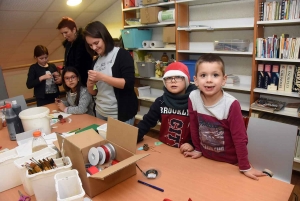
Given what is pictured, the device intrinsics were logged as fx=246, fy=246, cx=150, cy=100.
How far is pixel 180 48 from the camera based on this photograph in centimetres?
320

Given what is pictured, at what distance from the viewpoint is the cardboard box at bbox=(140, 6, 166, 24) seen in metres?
3.20

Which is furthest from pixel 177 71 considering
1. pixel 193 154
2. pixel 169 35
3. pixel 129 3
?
pixel 129 3

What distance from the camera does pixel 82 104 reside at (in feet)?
7.23

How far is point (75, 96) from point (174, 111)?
3.76 feet

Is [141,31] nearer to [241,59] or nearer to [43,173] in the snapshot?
[241,59]

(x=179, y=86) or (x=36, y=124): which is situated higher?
(x=179, y=86)

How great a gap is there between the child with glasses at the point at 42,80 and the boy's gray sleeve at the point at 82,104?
0.80 m

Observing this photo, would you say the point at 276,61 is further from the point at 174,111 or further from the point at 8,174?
the point at 8,174

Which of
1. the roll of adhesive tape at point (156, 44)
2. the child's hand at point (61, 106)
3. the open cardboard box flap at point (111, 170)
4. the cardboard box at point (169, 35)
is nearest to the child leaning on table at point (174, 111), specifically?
the open cardboard box flap at point (111, 170)

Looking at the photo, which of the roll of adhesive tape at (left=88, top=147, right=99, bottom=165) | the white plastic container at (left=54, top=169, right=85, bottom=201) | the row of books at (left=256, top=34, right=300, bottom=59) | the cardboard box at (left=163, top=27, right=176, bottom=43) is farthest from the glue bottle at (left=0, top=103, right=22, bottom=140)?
the row of books at (left=256, top=34, right=300, bottom=59)

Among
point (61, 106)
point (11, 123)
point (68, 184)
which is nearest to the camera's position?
point (68, 184)

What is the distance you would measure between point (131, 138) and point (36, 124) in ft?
2.91

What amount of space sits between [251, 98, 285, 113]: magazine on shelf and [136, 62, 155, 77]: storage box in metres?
1.48

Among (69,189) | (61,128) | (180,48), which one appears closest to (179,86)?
(69,189)
